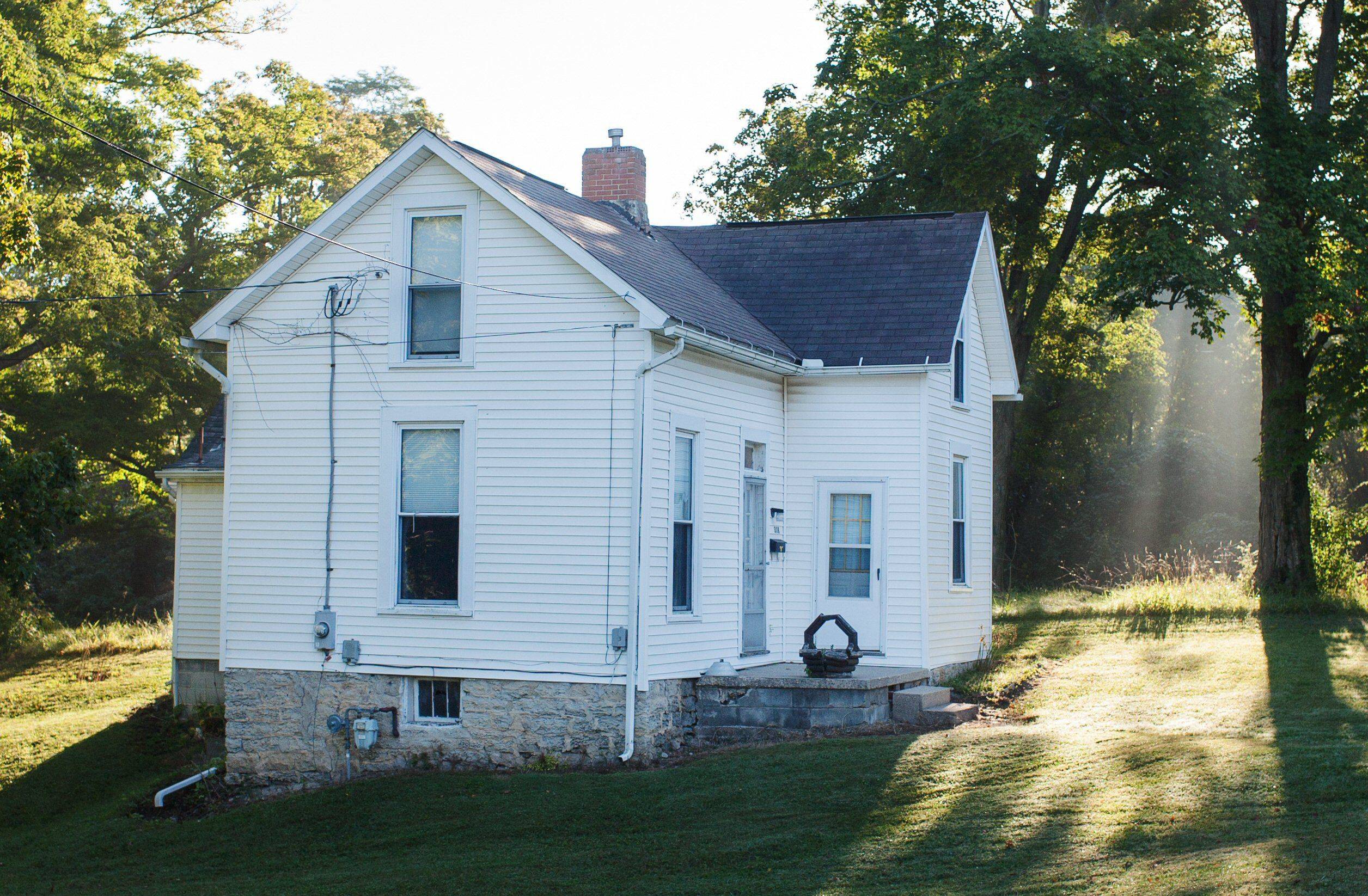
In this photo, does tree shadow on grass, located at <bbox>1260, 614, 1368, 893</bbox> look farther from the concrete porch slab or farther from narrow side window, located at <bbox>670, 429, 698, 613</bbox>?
narrow side window, located at <bbox>670, 429, 698, 613</bbox>

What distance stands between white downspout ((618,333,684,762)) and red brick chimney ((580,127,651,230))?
567cm

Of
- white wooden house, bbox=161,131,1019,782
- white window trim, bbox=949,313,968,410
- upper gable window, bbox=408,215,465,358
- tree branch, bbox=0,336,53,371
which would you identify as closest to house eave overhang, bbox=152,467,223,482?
white wooden house, bbox=161,131,1019,782

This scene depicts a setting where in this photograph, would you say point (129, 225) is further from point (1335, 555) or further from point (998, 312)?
point (1335, 555)

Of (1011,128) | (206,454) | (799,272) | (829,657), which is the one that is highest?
(1011,128)

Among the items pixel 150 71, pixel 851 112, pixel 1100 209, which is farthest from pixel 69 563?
pixel 1100 209

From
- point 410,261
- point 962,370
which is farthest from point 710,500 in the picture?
point 962,370

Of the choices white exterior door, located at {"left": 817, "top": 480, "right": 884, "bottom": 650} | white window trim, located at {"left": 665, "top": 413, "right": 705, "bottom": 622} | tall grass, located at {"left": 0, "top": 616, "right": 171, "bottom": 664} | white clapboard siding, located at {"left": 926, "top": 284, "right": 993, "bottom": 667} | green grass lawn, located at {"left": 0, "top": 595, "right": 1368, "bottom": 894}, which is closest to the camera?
green grass lawn, located at {"left": 0, "top": 595, "right": 1368, "bottom": 894}

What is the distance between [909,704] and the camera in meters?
13.4

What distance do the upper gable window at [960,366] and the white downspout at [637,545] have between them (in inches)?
213

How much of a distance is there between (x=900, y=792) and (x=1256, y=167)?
15.9 meters

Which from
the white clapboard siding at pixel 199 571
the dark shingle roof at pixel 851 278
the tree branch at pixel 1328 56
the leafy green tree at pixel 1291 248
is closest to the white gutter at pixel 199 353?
the white clapboard siding at pixel 199 571

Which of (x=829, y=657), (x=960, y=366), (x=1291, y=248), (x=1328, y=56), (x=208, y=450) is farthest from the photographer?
(x=1328, y=56)

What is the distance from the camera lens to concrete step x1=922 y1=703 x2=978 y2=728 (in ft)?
43.5

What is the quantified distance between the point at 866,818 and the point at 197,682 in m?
11.2
